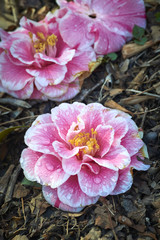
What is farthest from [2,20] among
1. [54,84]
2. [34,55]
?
[54,84]

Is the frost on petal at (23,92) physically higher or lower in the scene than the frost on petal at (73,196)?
higher

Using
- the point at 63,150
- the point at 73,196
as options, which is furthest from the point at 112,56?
the point at 73,196

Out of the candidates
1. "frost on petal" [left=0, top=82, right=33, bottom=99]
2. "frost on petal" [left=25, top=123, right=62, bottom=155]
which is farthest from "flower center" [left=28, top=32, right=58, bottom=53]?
"frost on petal" [left=25, top=123, right=62, bottom=155]

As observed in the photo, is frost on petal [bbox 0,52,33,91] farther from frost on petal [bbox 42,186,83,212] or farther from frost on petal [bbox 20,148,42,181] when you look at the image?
frost on petal [bbox 42,186,83,212]

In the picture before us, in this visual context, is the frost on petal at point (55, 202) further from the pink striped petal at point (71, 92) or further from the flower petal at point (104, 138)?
the pink striped petal at point (71, 92)

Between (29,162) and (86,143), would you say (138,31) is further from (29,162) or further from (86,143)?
(29,162)

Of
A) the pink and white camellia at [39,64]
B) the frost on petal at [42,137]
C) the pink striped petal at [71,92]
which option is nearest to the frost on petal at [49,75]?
the pink and white camellia at [39,64]
